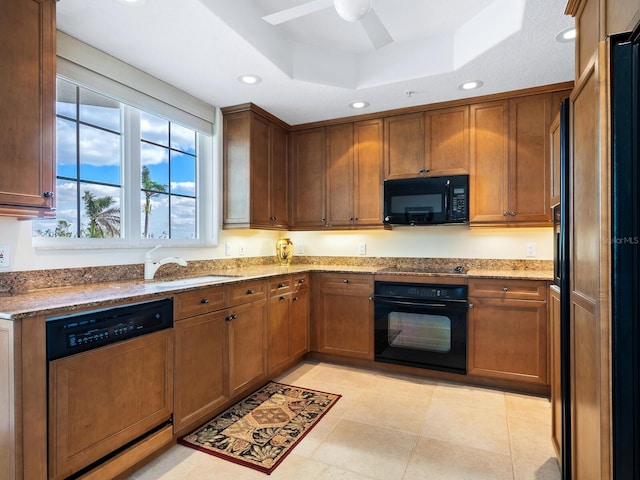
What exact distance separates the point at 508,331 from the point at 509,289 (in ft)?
1.10

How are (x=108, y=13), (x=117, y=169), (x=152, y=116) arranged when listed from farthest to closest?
(x=152, y=116)
(x=117, y=169)
(x=108, y=13)

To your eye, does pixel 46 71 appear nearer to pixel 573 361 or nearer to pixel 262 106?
pixel 262 106

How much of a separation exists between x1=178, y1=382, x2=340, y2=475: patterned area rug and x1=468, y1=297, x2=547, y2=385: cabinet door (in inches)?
48.6

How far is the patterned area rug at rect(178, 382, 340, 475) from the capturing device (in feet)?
6.63

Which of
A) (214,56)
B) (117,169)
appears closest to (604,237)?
(214,56)

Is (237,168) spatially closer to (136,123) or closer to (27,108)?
(136,123)

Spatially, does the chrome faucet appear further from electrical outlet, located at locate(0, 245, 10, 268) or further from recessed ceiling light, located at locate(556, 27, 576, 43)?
recessed ceiling light, located at locate(556, 27, 576, 43)

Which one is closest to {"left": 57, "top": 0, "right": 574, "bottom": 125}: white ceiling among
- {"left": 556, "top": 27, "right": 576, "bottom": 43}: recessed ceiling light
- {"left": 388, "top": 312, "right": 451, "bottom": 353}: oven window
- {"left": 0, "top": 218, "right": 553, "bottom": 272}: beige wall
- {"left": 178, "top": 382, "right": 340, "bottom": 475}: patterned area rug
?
{"left": 556, "top": 27, "right": 576, "bottom": 43}: recessed ceiling light

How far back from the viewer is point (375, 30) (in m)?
2.54

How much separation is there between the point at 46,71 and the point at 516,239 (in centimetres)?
362

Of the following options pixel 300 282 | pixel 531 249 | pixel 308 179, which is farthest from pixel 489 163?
pixel 300 282

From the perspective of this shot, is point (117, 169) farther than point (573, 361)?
Yes

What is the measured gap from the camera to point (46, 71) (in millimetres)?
1747

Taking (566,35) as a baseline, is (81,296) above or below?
below
